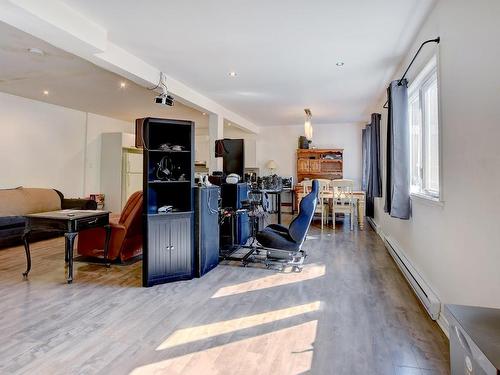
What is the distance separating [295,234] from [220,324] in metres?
1.77

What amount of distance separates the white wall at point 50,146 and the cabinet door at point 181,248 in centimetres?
452

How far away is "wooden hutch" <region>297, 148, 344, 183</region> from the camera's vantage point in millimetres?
8805

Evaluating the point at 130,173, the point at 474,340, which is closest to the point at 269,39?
the point at 474,340

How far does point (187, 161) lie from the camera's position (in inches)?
145

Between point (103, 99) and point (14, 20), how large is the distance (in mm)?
3817

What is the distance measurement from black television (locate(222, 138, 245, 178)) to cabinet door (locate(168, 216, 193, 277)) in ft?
6.79

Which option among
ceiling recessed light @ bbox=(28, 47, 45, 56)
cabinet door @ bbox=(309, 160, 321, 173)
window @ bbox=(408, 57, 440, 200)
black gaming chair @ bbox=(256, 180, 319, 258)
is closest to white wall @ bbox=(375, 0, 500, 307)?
window @ bbox=(408, 57, 440, 200)

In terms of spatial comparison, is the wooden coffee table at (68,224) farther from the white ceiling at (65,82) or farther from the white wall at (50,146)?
the white wall at (50,146)

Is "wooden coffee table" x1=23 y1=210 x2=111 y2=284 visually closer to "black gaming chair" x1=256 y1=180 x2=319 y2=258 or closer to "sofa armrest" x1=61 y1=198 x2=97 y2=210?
"black gaming chair" x1=256 y1=180 x2=319 y2=258

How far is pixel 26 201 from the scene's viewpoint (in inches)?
225

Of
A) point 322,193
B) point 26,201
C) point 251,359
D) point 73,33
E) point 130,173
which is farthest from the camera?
point 130,173

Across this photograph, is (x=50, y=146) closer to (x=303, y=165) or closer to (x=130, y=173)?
(x=130, y=173)

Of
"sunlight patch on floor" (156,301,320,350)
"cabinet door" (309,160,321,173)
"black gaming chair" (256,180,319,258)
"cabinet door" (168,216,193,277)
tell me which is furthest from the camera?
"cabinet door" (309,160,321,173)

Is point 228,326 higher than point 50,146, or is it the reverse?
point 50,146
